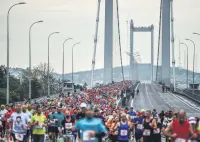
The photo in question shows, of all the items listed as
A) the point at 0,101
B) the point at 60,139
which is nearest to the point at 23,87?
the point at 0,101

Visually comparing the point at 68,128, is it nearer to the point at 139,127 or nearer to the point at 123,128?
the point at 139,127

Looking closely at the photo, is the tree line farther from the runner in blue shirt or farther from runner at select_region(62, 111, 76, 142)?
the runner in blue shirt

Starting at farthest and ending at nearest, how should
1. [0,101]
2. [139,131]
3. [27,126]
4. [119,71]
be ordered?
[119,71], [0,101], [139,131], [27,126]

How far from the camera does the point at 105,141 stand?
25312 millimetres

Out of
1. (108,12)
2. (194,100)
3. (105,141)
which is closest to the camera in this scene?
(105,141)

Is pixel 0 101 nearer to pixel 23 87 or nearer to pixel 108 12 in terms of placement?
pixel 23 87

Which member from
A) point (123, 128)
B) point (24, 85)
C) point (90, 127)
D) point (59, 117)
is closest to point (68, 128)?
point (59, 117)

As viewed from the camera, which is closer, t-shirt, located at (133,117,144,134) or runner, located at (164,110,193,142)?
runner, located at (164,110,193,142)

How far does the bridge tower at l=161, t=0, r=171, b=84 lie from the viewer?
109306 mm

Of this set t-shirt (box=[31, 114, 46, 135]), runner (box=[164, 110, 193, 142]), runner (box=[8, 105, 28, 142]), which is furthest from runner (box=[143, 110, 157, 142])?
runner (box=[164, 110, 193, 142])

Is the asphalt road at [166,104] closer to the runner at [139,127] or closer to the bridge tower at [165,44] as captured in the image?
the bridge tower at [165,44]

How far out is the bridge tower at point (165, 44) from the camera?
109 m

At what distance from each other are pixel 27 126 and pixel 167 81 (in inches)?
3572

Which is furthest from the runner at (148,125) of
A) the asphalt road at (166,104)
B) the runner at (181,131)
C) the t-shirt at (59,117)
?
the asphalt road at (166,104)
